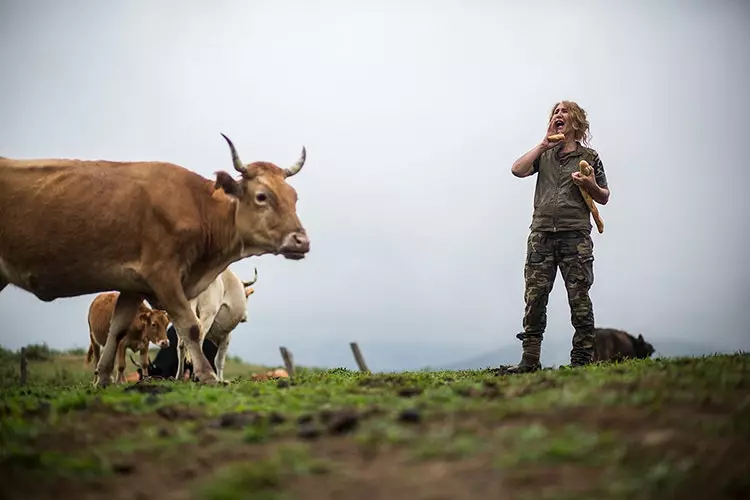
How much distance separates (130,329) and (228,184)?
7.11 meters

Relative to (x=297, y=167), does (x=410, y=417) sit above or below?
below

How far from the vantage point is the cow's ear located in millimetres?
10375

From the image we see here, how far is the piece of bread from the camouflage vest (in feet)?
0.21

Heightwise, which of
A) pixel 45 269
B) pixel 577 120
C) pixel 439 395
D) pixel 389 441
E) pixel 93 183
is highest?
pixel 577 120

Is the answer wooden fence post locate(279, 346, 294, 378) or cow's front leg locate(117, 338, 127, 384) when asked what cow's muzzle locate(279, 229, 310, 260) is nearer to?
cow's front leg locate(117, 338, 127, 384)

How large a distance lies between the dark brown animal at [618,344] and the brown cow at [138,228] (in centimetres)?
1385

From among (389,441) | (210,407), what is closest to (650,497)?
(389,441)

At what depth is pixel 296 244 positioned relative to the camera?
33.6ft

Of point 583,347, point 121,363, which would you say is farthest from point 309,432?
point 121,363

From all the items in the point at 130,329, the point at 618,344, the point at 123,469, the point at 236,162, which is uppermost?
the point at 618,344

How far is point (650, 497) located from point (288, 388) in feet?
17.6

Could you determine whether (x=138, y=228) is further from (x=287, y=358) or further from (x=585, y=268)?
(x=287, y=358)

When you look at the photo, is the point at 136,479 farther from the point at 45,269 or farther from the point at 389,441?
the point at 45,269

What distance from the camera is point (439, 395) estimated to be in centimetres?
719
